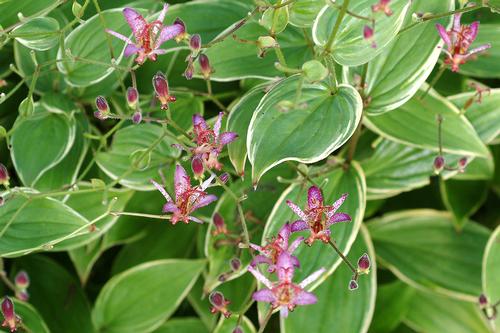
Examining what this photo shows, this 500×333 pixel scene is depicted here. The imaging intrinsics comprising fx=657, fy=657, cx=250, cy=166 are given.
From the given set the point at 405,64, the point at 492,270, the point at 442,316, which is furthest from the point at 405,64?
the point at 442,316

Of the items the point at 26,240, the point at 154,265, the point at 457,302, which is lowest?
the point at 457,302

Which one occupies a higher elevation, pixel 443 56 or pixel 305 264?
pixel 443 56

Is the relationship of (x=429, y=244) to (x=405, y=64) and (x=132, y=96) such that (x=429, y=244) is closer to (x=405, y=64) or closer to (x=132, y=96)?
(x=405, y=64)

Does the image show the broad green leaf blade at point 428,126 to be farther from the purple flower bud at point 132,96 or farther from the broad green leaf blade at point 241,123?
the purple flower bud at point 132,96

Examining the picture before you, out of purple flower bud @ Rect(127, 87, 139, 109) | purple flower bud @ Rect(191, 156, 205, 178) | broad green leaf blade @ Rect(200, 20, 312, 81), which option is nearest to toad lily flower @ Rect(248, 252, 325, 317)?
purple flower bud @ Rect(191, 156, 205, 178)

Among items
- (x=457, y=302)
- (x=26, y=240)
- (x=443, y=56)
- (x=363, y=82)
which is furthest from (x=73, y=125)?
(x=457, y=302)

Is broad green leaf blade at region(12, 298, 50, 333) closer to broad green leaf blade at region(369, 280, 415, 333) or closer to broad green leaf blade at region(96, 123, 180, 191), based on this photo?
broad green leaf blade at region(96, 123, 180, 191)

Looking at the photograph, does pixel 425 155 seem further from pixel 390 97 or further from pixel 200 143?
pixel 200 143
